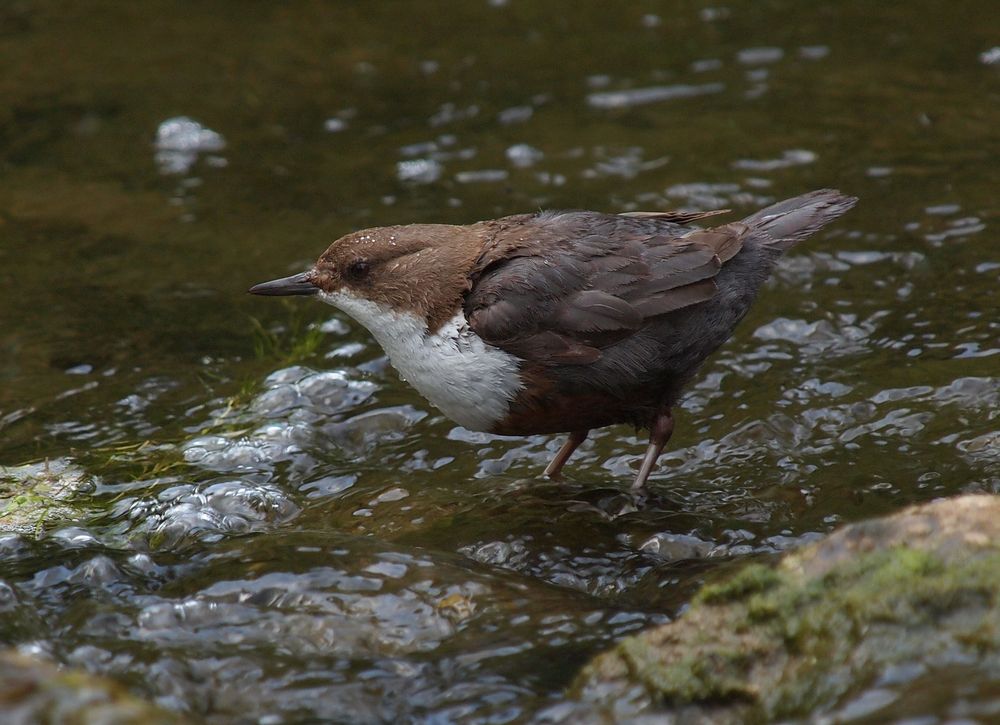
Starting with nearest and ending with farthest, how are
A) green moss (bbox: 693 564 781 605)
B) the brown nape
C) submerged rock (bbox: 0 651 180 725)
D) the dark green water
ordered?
submerged rock (bbox: 0 651 180 725), green moss (bbox: 693 564 781 605), the dark green water, the brown nape

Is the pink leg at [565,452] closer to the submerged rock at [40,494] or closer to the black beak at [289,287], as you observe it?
the black beak at [289,287]

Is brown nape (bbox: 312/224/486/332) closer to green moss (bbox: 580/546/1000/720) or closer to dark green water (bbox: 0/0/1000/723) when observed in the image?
dark green water (bbox: 0/0/1000/723)

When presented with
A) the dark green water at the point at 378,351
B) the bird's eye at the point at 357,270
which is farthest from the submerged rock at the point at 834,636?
the bird's eye at the point at 357,270

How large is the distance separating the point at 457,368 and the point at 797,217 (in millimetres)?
1435

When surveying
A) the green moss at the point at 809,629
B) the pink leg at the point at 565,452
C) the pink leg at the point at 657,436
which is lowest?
the pink leg at the point at 565,452

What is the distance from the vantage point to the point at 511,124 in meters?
7.33

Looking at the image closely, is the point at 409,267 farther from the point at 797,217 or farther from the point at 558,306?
the point at 797,217

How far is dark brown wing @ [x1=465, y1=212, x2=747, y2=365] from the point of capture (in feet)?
12.9

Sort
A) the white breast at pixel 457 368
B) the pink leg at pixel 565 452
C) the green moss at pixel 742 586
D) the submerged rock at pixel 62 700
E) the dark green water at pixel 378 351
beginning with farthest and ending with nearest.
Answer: the pink leg at pixel 565 452
the white breast at pixel 457 368
the dark green water at pixel 378 351
the green moss at pixel 742 586
the submerged rock at pixel 62 700

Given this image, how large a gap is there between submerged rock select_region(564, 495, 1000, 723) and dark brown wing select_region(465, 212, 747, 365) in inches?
54.0

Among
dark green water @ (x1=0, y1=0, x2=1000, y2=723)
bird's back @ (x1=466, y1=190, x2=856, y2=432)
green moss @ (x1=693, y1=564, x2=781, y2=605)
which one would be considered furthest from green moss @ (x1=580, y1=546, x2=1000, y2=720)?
bird's back @ (x1=466, y1=190, x2=856, y2=432)

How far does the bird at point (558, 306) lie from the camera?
395 cm

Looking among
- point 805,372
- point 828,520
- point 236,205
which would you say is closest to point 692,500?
point 828,520

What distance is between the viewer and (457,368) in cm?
396
